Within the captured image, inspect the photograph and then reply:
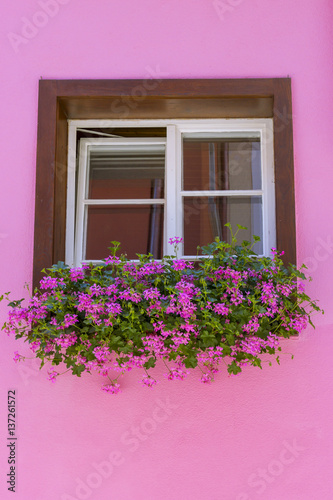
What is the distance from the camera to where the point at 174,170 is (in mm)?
3721

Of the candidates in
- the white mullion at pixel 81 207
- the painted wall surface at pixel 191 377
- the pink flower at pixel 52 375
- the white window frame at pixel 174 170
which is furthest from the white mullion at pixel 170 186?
the pink flower at pixel 52 375

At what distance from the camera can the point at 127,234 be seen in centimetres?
382

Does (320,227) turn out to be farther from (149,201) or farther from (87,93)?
(87,93)

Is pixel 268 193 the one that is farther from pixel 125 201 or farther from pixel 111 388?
pixel 111 388

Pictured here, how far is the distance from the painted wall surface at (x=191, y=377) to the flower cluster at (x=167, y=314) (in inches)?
7.6

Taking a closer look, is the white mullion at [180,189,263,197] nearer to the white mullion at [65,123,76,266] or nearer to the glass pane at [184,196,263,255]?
the glass pane at [184,196,263,255]

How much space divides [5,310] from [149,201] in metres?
0.97

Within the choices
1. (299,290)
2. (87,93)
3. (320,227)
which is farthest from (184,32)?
(299,290)

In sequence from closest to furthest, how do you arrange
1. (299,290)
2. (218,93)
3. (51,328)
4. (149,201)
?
1. (51,328)
2. (299,290)
3. (218,93)
4. (149,201)

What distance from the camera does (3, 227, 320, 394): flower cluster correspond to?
9.87 feet

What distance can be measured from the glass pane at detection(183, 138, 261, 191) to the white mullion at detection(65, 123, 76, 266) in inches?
23.7

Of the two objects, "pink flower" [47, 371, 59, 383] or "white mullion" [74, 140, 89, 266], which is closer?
"pink flower" [47, 371, 59, 383]

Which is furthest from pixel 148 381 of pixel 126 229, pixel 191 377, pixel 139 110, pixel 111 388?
pixel 139 110

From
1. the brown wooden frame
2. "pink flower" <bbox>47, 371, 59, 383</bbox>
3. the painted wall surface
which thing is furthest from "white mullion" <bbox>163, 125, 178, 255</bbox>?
"pink flower" <bbox>47, 371, 59, 383</bbox>
